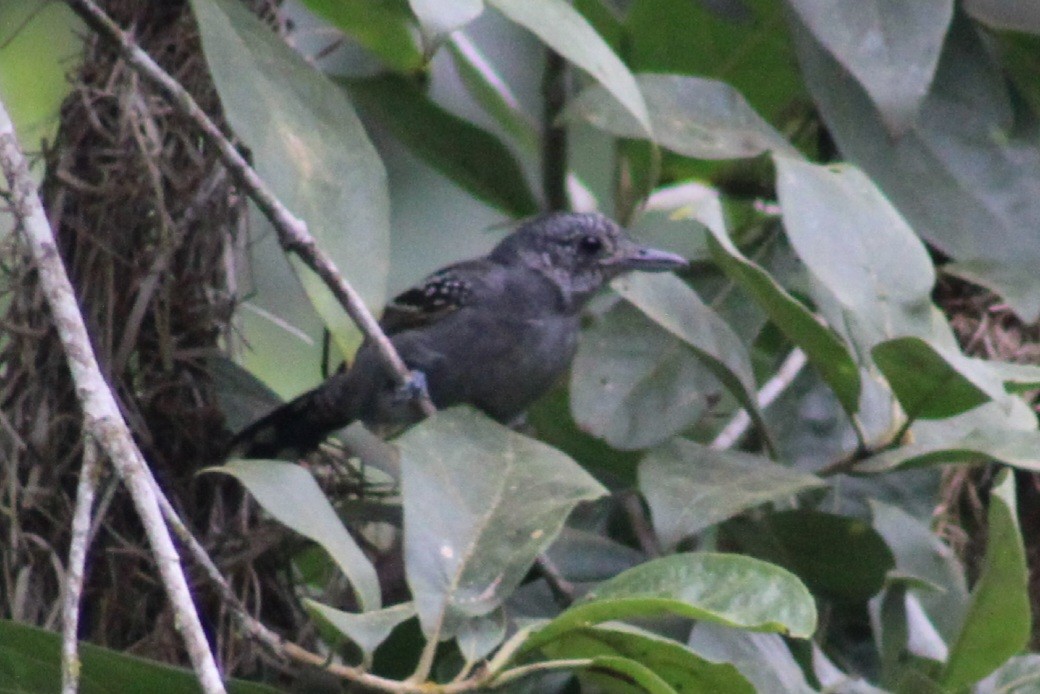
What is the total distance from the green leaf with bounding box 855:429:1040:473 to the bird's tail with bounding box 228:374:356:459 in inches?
49.0

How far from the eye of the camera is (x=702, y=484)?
105 inches

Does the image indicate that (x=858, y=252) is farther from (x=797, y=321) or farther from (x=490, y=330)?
(x=490, y=330)

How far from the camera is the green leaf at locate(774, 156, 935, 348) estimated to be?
8.65 ft

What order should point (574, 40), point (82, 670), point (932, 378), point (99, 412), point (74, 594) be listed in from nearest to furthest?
point (74, 594)
point (99, 412)
point (82, 670)
point (574, 40)
point (932, 378)

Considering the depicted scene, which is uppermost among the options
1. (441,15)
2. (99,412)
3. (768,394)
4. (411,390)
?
(441,15)

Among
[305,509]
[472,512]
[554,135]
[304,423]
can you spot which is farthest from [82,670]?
[554,135]

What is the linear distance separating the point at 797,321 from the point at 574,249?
3.65 feet

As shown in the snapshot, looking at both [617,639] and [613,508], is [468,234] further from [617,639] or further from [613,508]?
[617,639]

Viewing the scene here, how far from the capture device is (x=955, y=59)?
11.5 feet

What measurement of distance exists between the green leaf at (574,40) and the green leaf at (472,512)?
1.95 feet

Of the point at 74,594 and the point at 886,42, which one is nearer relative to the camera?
the point at 74,594

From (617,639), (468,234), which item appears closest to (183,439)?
(617,639)

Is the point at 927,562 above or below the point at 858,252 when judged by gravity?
below

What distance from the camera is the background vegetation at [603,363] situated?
2.23m
